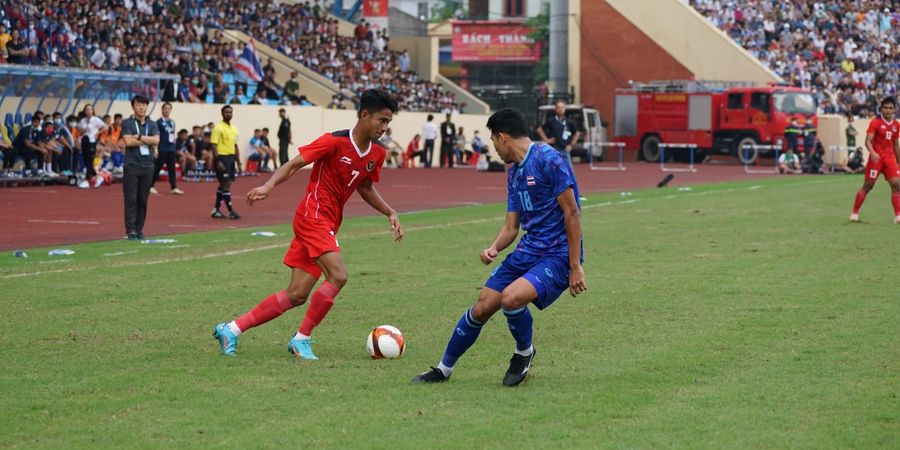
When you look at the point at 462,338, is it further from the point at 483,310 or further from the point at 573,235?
the point at 573,235

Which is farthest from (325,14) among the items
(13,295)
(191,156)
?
(13,295)

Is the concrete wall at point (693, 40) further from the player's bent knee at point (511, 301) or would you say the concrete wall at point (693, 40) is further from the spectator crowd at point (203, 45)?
the player's bent knee at point (511, 301)

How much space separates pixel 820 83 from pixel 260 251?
153 ft

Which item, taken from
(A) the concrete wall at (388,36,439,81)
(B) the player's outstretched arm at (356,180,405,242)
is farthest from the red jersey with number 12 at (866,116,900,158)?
(A) the concrete wall at (388,36,439,81)

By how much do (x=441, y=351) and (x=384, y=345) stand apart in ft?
1.84

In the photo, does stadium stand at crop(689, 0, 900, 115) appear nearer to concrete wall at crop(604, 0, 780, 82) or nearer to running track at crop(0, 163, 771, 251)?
concrete wall at crop(604, 0, 780, 82)

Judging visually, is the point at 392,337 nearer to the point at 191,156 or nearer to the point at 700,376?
the point at 700,376

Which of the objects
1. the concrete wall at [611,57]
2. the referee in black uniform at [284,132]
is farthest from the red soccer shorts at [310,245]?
the concrete wall at [611,57]

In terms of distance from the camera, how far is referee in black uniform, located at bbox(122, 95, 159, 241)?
17.3 meters

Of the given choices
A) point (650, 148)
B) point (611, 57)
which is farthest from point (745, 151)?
point (611, 57)

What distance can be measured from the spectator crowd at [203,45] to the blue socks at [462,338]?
87.9 feet

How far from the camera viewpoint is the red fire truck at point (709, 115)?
169 ft

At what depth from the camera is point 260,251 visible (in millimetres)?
16359

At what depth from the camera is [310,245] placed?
8.87m
